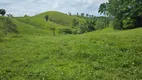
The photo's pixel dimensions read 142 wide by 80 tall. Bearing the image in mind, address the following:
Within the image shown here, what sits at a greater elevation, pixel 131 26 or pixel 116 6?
pixel 116 6

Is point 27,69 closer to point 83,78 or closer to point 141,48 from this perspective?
point 83,78

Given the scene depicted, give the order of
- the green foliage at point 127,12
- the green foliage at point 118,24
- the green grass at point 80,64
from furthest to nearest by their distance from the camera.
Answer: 1. the green foliage at point 118,24
2. the green foliage at point 127,12
3. the green grass at point 80,64

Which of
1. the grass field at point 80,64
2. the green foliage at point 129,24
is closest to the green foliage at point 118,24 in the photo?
the green foliage at point 129,24

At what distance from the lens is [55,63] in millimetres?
23750

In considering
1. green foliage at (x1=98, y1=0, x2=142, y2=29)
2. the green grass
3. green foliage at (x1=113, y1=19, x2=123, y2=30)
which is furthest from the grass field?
green foliage at (x1=113, y1=19, x2=123, y2=30)

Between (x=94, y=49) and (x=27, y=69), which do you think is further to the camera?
(x=94, y=49)

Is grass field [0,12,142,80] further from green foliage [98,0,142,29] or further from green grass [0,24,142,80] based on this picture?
green foliage [98,0,142,29]

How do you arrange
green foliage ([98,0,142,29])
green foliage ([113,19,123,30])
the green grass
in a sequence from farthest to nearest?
green foliage ([113,19,123,30]) < green foliage ([98,0,142,29]) < the green grass

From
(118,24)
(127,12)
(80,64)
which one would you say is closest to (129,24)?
(118,24)

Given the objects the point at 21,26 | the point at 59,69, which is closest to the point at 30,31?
the point at 21,26

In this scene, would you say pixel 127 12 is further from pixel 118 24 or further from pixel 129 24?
pixel 118 24

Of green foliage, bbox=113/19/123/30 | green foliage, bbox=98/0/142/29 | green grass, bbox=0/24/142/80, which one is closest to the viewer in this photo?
green grass, bbox=0/24/142/80

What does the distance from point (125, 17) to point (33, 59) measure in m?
40.4

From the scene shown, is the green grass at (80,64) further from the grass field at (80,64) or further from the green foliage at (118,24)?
the green foliage at (118,24)
